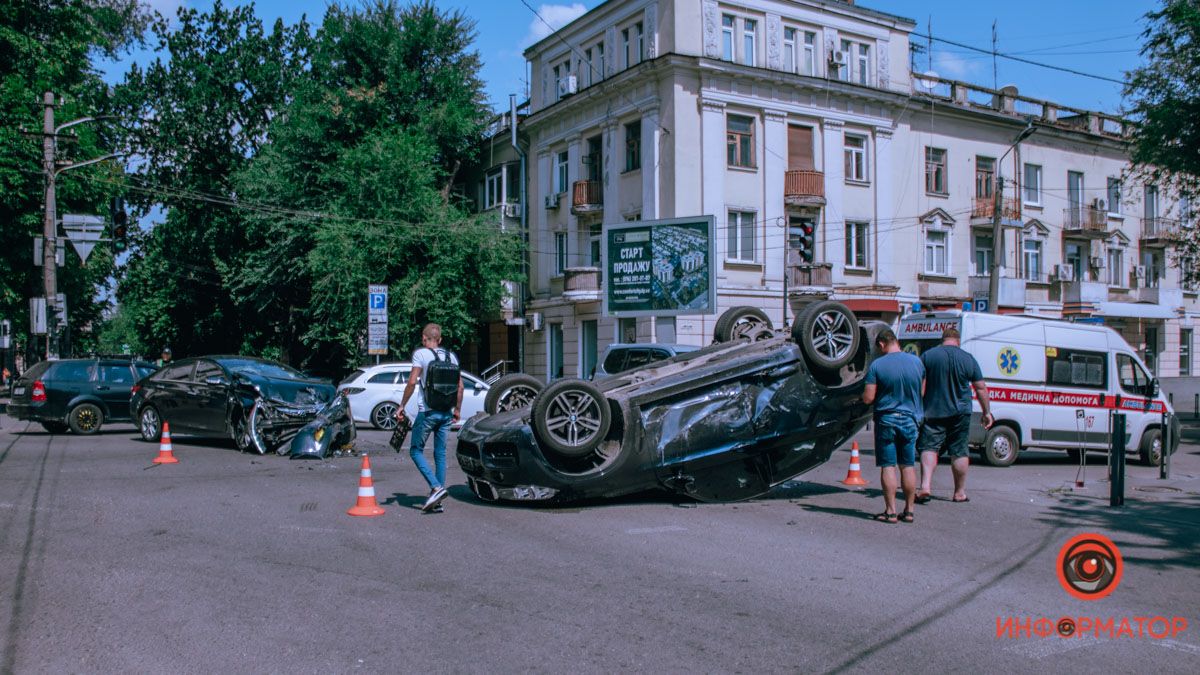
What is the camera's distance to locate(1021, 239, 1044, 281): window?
36500mm

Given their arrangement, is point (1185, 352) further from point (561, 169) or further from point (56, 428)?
point (56, 428)

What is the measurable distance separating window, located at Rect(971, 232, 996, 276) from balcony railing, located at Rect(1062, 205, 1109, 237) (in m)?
4.56

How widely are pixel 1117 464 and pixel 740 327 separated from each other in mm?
4223

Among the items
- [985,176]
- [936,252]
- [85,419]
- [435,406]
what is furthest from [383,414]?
[985,176]

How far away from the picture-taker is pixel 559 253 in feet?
114

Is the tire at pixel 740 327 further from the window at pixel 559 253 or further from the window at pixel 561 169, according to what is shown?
the window at pixel 561 169

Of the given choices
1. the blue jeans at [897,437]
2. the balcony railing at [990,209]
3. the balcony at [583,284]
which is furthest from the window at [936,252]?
the blue jeans at [897,437]

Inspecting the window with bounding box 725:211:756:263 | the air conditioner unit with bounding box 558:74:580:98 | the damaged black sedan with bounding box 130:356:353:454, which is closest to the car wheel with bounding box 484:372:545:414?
the damaged black sedan with bounding box 130:356:353:454

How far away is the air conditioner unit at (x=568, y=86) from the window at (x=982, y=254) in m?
16.3

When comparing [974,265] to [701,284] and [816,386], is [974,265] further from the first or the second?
[816,386]

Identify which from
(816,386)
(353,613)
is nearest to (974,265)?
(816,386)

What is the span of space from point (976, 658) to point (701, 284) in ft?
67.3

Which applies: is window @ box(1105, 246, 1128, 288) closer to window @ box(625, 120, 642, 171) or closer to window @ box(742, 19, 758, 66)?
window @ box(742, 19, 758, 66)

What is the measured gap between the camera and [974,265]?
115 feet
